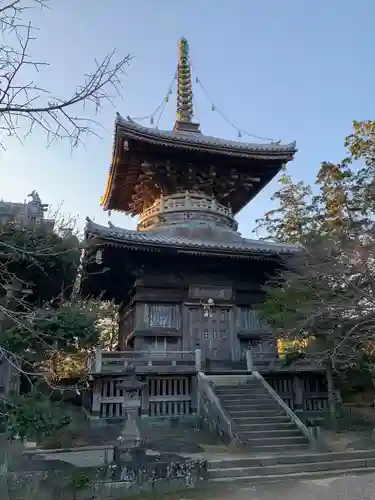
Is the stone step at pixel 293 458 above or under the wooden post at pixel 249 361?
under

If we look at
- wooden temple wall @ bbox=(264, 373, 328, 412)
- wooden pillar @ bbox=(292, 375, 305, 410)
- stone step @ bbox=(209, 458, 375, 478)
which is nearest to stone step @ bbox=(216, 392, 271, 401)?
wooden temple wall @ bbox=(264, 373, 328, 412)

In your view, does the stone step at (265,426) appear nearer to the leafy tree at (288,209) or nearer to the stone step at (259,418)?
the stone step at (259,418)

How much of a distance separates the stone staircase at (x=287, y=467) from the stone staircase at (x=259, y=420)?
0.71 meters

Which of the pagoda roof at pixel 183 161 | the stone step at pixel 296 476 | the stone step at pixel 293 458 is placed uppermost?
the pagoda roof at pixel 183 161

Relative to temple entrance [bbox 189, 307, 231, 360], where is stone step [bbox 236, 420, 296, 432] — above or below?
below

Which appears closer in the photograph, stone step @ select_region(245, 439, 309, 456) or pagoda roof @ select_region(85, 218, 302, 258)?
stone step @ select_region(245, 439, 309, 456)

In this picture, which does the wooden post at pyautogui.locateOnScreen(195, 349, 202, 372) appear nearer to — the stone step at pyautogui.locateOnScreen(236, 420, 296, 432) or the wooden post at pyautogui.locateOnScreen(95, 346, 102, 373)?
the stone step at pyautogui.locateOnScreen(236, 420, 296, 432)

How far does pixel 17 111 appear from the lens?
4113 millimetres

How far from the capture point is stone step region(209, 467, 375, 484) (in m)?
8.43

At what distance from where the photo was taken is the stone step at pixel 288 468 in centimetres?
864

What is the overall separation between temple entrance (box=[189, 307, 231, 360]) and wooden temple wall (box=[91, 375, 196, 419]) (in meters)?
1.86

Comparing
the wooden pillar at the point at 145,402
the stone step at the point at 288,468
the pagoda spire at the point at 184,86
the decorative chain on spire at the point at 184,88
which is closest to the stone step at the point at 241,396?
the wooden pillar at the point at 145,402

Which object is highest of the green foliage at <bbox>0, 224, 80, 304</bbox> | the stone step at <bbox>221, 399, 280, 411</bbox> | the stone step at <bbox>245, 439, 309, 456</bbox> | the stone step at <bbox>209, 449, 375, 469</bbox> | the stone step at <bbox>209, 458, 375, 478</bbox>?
the green foliage at <bbox>0, 224, 80, 304</bbox>

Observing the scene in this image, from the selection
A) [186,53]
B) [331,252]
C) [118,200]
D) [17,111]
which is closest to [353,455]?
[331,252]
